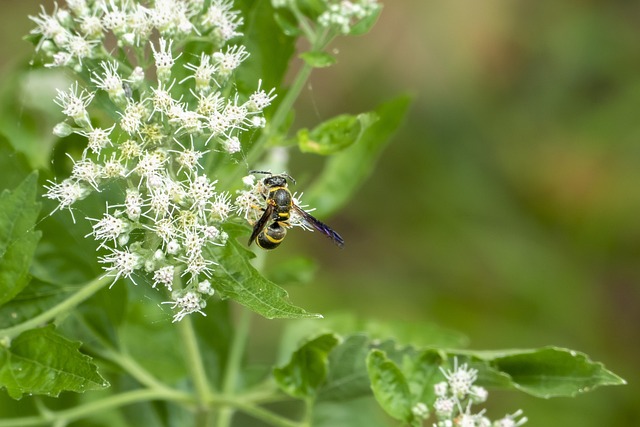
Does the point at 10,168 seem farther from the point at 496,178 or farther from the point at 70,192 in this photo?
the point at 496,178

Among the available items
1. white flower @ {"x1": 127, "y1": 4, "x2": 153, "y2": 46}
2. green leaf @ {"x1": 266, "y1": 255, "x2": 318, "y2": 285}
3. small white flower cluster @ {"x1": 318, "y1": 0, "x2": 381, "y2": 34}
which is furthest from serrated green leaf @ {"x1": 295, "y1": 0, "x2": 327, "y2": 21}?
green leaf @ {"x1": 266, "y1": 255, "x2": 318, "y2": 285}

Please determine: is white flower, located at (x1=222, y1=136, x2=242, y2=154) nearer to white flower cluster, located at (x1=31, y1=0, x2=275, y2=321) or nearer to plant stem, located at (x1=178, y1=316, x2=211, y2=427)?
white flower cluster, located at (x1=31, y1=0, x2=275, y2=321)

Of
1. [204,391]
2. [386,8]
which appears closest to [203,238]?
[204,391]

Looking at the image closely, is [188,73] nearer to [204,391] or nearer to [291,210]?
[291,210]

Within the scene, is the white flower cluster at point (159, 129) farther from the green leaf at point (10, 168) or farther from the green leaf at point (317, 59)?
the green leaf at point (10, 168)

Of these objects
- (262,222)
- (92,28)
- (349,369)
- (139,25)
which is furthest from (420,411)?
(92,28)

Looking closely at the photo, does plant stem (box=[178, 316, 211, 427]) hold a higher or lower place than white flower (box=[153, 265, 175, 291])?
lower

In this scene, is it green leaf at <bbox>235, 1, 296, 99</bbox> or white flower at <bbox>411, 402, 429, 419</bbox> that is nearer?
white flower at <bbox>411, 402, 429, 419</bbox>

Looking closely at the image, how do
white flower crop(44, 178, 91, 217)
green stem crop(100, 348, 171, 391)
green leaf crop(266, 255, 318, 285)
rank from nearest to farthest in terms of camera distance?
white flower crop(44, 178, 91, 217), green stem crop(100, 348, 171, 391), green leaf crop(266, 255, 318, 285)
